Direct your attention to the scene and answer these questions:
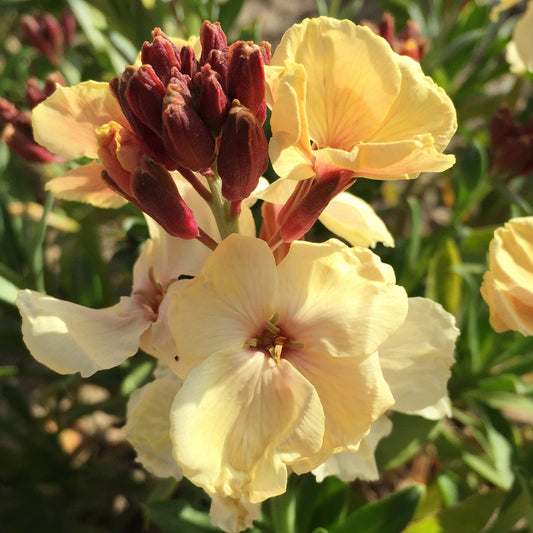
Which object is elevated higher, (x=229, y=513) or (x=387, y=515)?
(x=229, y=513)

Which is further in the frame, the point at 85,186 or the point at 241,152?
the point at 85,186

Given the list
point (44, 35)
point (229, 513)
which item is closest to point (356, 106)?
point (229, 513)

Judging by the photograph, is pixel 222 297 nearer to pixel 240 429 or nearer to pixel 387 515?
pixel 240 429

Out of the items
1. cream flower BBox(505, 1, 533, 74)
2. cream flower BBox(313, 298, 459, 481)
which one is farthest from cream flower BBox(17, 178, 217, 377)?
cream flower BBox(505, 1, 533, 74)

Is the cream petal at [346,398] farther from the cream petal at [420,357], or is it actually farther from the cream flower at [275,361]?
the cream petal at [420,357]

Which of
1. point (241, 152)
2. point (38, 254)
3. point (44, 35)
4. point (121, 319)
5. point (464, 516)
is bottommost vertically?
point (464, 516)

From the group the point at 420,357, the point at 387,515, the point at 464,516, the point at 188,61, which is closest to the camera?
the point at 188,61

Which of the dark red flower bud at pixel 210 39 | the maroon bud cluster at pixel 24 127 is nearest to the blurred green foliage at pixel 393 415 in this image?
the maroon bud cluster at pixel 24 127

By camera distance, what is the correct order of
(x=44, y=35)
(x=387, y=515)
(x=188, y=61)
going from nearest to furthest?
(x=188, y=61) → (x=387, y=515) → (x=44, y=35)
